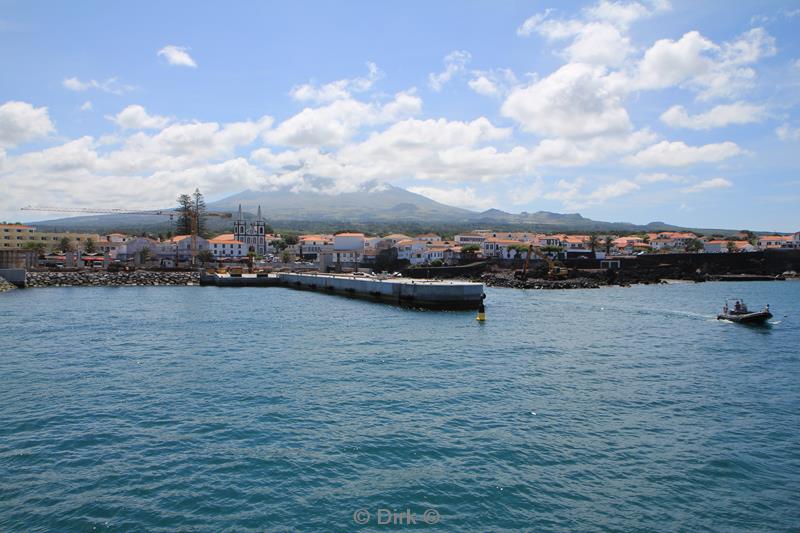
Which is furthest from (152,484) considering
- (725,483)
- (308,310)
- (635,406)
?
(308,310)

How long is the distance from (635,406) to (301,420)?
436 inches

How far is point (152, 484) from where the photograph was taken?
12445mm

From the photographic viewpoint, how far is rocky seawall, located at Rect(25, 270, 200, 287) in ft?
251

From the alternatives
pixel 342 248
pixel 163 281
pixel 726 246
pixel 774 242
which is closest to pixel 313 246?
pixel 342 248

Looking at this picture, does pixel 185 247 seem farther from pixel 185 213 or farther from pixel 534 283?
pixel 534 283

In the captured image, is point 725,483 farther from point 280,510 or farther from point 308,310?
point 308,310

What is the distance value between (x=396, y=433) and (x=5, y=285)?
70.8m

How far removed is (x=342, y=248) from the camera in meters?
130

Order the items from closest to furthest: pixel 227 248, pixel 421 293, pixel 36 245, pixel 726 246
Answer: pixel 421 293 → pixel 36 245 → pixel 726 246 → pixel 227 248

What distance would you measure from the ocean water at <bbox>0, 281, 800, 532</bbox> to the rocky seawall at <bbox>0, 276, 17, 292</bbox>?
41.7m

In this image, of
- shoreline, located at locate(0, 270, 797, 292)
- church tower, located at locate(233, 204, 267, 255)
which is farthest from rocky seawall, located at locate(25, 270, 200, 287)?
church tower, located at locate(233, 204, 267, 255)

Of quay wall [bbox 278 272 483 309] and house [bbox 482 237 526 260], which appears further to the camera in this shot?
house [bbox 482 237 526 260]

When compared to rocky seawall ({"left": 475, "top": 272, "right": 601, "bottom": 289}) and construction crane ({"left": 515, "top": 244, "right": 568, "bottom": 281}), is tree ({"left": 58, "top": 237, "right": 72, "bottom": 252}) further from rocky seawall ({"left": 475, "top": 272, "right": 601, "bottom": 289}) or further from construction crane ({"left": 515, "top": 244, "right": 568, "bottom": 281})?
construction crane ({"left": 515, "top": 244, "right": 568, "bottom": 281})

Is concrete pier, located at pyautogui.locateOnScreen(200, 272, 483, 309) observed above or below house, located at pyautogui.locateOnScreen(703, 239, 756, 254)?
below
